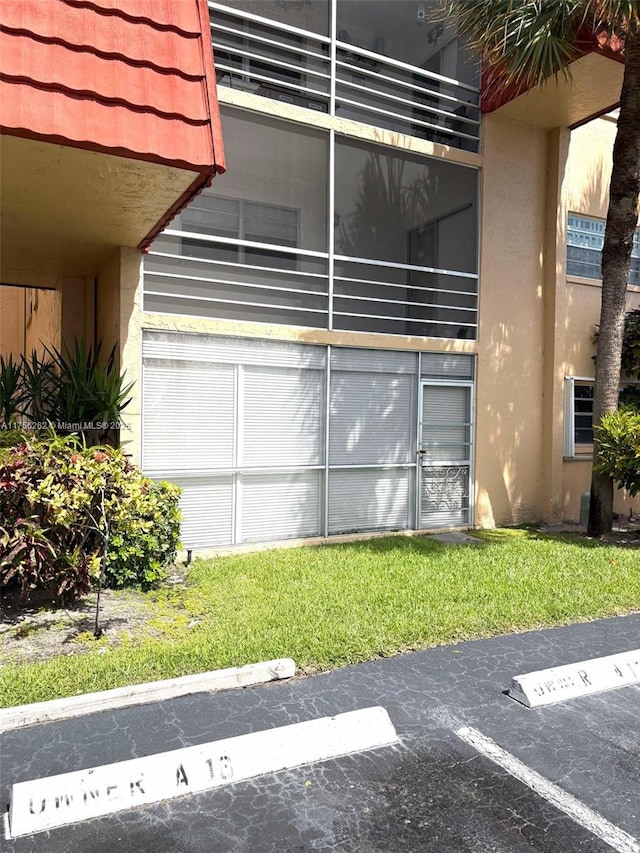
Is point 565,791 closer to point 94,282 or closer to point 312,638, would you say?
point 312,638

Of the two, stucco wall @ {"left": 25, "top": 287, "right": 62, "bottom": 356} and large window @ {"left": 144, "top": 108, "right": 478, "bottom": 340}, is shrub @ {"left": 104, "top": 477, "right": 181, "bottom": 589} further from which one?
stucco wall @ {"left": 25, "top": 287, "right": 62, "bottom": 356}

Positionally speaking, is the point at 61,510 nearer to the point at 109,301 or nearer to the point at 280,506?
the point at 109,301

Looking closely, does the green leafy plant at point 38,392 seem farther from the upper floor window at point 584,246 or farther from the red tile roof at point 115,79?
the upper floor window at point 584,246

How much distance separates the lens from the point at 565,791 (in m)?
3.28

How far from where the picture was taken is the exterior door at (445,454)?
9.60 metres

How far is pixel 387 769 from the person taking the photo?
136 inches

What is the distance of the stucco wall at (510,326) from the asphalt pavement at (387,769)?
553 cm

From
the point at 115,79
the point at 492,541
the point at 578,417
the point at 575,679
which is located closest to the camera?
the point at 575,679

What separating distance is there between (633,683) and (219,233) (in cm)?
680

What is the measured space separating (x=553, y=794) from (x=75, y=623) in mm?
3960

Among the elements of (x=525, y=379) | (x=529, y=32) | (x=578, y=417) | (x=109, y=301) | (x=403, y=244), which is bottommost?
(x=578, y=417)

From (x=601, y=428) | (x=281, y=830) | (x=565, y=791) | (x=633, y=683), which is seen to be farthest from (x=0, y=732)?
(x=601, y=428)

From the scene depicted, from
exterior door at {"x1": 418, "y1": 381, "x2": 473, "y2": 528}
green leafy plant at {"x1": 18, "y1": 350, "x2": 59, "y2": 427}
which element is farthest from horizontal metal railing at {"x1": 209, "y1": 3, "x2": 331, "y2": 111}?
exterior door at {"x1": 418, "y1": 381, "x2": 473, "y2": 528}

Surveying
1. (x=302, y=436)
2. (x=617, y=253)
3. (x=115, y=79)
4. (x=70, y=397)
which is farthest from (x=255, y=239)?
(x=617, y=253)
